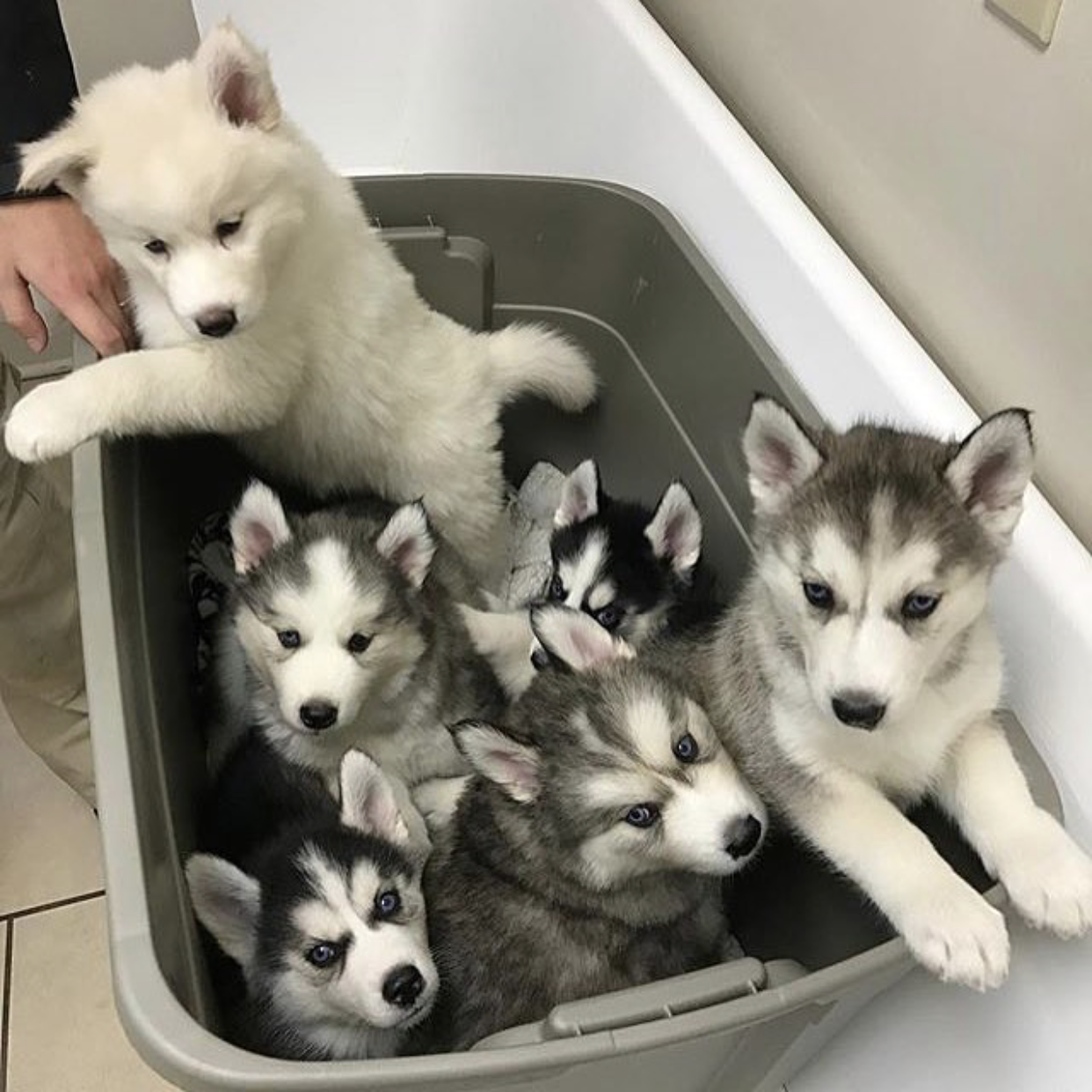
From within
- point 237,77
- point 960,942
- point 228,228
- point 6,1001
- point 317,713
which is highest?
point 237,77

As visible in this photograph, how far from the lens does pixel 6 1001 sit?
6.26ft

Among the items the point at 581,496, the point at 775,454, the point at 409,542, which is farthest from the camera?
the point at 581,496

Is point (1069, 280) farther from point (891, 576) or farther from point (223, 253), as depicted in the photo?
point (223, 253)

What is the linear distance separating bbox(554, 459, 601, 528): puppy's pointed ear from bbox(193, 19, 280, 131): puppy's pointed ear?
1.99 feet

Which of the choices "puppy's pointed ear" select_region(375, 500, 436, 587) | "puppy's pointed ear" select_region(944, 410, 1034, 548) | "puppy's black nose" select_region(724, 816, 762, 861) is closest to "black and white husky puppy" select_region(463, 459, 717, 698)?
"puppy's pointed ear" select_region(375, 500, 436, 587)

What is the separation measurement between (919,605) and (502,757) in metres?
0.46

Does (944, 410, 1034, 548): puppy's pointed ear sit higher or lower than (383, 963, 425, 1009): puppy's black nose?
higher

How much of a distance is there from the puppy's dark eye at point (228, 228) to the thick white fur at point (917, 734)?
701 millimetres

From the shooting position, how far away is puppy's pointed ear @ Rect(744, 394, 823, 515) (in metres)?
1.19

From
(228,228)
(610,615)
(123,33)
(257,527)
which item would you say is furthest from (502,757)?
(123,33)

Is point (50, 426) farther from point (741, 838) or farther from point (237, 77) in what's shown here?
point (741, 838)

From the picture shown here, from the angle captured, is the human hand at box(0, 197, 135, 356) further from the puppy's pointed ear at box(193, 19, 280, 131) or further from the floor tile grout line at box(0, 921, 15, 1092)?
the floor tile grout line at box(0, 921, 15, 1092)

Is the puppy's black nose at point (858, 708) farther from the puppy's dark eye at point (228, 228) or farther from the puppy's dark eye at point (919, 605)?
the puppy's dark eye at point (228, 228)

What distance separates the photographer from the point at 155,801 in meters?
1.31
